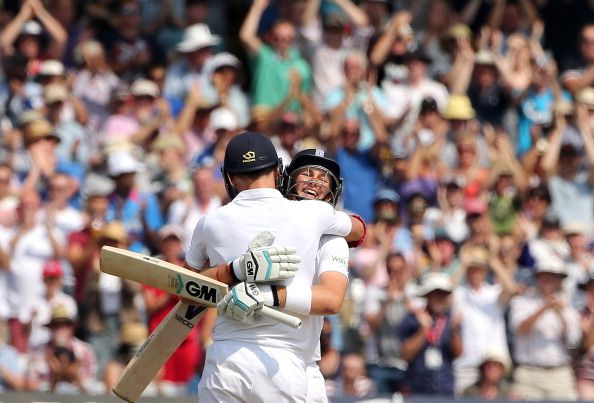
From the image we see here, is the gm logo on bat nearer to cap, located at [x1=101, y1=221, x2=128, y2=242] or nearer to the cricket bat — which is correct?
the cricket bat

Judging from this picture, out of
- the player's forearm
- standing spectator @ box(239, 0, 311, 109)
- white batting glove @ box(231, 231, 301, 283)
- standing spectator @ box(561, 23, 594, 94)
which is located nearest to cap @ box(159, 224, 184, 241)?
standing spectator @ box(239, 0, 311, 109)

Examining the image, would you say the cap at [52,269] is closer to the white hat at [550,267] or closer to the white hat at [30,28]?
the white hat at [30,28]

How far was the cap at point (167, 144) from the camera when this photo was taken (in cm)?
1235

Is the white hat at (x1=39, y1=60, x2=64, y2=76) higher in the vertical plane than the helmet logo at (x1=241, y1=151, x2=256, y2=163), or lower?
lower

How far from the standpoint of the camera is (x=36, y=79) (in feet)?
42.9

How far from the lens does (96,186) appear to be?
12148mm

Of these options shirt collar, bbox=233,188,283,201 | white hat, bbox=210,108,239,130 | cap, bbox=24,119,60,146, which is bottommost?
white hat, bbox=210,108,239,130

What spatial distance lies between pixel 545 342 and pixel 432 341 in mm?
945

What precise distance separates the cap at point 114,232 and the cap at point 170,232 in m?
0.29

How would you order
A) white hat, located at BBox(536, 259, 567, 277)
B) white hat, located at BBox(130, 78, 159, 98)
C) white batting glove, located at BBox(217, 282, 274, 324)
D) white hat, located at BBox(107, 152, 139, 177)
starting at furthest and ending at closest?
white hat, located at BBox(130, 78, 159, 98), white hat, located at BBox(107, 152, 139, 177), white hat, located at BBox(536, 259, 567, 277), white batting glove, located at BBox(217, 282, 274, 324)

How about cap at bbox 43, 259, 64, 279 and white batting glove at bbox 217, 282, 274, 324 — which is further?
cap at bbox 43, 259, 64, 279

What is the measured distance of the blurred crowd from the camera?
36.4 ft

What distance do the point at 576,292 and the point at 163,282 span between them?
6.13m

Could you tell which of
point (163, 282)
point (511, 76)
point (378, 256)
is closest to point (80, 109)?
point (378, 256)
